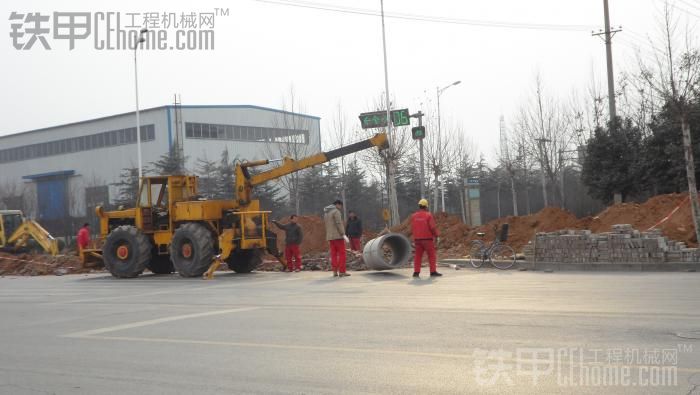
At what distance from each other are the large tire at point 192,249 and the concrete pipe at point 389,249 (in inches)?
171

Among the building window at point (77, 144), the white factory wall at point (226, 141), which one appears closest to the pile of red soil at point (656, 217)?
the white factory wall at point (226, 141)

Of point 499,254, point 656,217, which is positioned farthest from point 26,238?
point 656,217

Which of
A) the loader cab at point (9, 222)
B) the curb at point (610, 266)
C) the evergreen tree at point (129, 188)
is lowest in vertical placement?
the curb at point (610, 266)

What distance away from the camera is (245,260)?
21906 mm

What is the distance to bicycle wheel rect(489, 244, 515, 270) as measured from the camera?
65.2ft

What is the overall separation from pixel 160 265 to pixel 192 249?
3.54 metres

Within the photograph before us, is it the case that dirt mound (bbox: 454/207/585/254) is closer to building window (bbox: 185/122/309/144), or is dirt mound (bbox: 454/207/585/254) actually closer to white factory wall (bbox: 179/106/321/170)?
white factory wall (bbox: 179/106/321/170)

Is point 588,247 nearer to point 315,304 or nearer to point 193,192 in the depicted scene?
point 315,304

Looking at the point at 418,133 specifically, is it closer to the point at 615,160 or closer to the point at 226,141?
the point at 615,160

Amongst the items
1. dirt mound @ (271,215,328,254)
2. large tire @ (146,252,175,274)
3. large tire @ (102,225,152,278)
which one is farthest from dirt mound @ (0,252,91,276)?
dirt mound @ (271,215,328,254)

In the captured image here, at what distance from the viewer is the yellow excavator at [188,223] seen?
20531 millimetres

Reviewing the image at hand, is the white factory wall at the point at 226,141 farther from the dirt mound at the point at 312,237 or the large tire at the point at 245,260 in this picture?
the large tire at the point at 245,260

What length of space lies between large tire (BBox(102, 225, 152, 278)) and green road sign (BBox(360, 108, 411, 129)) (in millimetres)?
11170

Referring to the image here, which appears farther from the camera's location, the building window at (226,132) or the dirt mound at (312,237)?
the building window at (226,132)
